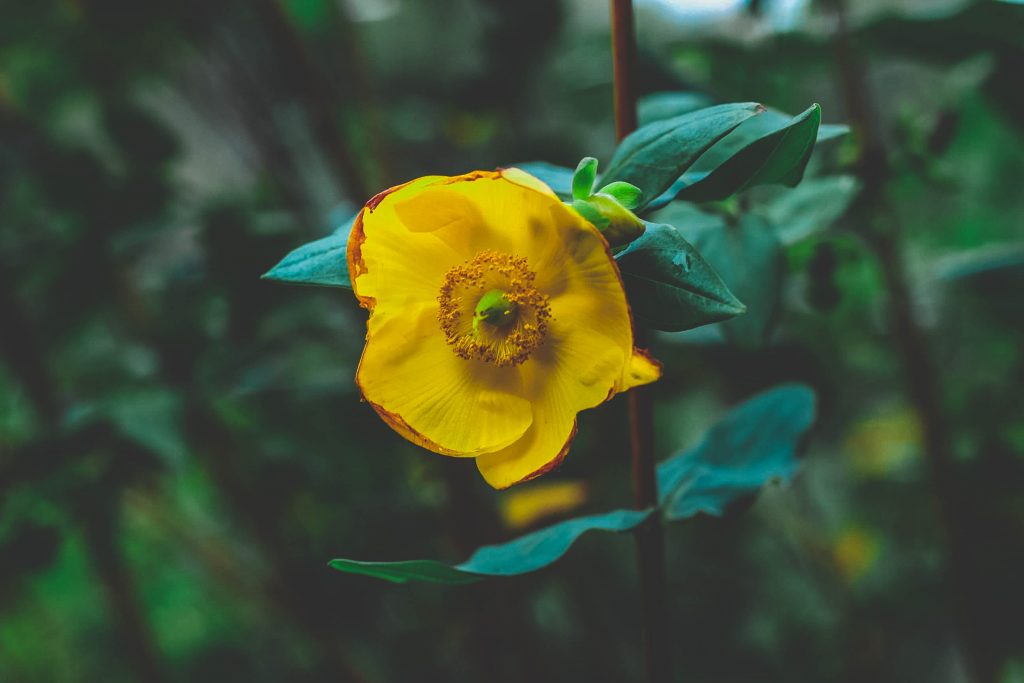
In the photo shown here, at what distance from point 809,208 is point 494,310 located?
0.24 m

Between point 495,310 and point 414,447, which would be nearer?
point 495,310

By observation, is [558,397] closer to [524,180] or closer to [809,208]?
[524,180]

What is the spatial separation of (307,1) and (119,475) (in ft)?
2.60

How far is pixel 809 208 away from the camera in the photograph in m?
0.50

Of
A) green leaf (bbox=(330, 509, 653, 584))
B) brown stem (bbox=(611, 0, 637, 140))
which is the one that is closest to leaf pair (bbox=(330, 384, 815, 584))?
green leaf (bbox=(330, 509, 653, 584))

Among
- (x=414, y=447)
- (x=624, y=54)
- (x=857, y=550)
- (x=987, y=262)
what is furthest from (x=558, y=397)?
(x=857, y=550)

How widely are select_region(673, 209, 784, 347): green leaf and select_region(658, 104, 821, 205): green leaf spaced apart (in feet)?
0.18

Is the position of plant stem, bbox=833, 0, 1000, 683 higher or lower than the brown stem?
lower

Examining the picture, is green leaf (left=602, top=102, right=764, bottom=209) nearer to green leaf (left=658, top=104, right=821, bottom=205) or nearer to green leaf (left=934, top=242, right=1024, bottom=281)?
green leaf (left=658, top=104, right=821, bottom=205)

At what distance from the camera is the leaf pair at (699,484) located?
0.35 m

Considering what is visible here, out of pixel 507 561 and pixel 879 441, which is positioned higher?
pixel 507 561

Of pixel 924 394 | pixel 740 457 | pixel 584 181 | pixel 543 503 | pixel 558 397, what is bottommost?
pixel 543 503

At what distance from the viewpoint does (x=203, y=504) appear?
1551mm

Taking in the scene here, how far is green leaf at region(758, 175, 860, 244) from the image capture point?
478mm
